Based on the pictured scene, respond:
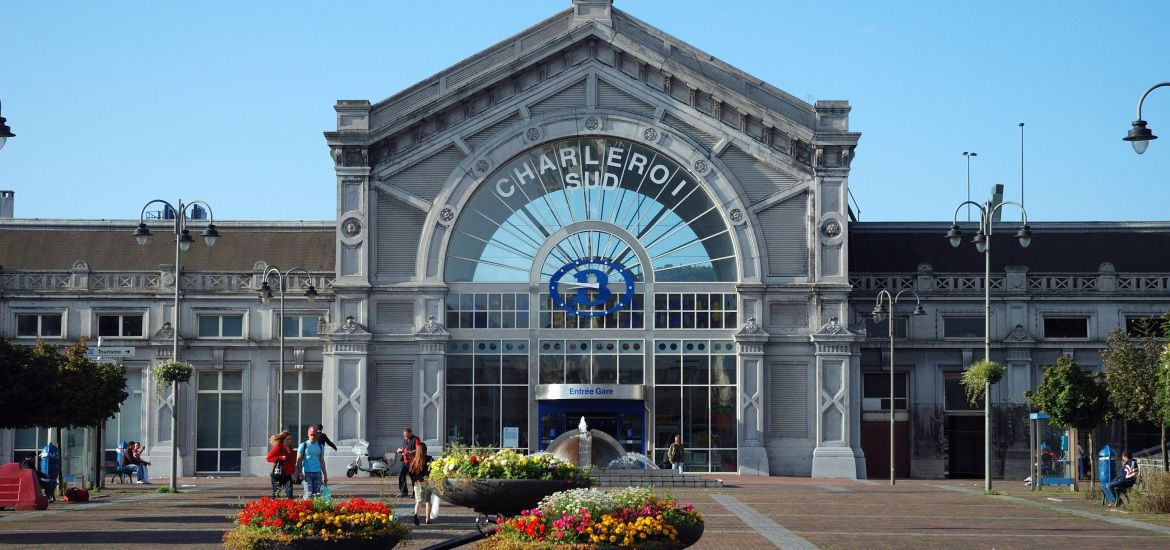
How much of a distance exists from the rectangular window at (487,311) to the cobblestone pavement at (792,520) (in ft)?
45.8

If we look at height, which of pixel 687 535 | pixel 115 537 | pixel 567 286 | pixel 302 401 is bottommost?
pixel 115 537

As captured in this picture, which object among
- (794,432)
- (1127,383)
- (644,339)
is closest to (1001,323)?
(794,432)

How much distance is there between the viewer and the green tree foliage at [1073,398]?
165 ft

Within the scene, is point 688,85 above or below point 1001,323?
above

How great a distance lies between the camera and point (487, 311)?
6606 cm

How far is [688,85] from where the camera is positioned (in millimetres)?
65562

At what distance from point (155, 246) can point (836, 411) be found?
32.0 metres

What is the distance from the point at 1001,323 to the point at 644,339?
52.0ft

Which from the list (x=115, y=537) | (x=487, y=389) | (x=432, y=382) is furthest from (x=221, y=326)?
(x=115, y=537)

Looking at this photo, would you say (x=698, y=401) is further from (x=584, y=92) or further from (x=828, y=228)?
(x=584, y=92)

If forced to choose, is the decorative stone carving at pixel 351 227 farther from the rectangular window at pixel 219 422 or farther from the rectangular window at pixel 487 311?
the rectangular window at pixel 219 422

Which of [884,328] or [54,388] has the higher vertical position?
[884,328]

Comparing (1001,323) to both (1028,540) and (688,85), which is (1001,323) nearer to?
(688,85)

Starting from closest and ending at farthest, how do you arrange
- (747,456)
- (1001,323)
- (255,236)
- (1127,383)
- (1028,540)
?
(1028,540)
(1127,383)
(747,456)
(1001,323)
(255,236)
